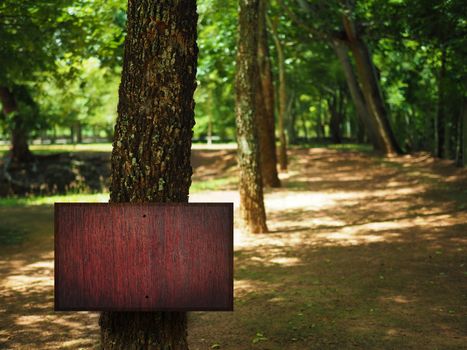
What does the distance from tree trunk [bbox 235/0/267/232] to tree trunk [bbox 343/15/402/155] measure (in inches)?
479

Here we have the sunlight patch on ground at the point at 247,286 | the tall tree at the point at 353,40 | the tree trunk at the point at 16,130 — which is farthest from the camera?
the tree trunk at the point at 16,130

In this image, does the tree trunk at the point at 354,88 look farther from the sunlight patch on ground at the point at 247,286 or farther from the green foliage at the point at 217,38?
the sunlight patch on ground at the point at 247,286

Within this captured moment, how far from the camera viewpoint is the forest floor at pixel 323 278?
6230mm

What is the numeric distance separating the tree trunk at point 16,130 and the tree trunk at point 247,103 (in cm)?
2132

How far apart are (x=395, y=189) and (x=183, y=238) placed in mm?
16256

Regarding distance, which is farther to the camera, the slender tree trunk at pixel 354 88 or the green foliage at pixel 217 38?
the slender tree trunk at pixel 354 88

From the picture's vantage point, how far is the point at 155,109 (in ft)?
13.0

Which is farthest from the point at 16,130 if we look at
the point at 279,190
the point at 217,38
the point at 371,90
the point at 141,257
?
the point at 141,257

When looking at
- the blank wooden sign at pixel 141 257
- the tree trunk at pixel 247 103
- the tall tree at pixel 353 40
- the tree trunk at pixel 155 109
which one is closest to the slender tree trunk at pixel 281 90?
the tall tree at pixel 353 40

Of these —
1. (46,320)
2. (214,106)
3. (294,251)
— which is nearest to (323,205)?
(294,251)

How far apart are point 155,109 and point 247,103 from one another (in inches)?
313

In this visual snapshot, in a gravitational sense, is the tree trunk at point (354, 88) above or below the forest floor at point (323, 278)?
above

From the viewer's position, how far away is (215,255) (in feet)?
10.8

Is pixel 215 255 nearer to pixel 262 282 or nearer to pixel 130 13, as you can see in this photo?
pixel 130 13
